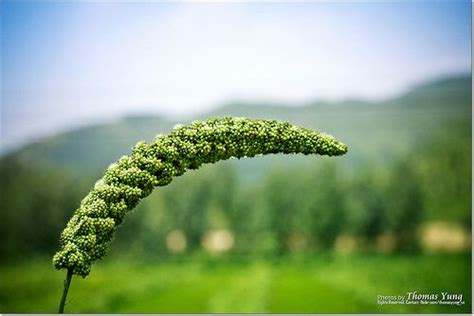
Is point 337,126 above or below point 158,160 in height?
above

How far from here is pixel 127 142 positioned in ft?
34.8

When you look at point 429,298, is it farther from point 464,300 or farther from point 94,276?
point 94,276

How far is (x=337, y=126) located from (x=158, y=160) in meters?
8.29

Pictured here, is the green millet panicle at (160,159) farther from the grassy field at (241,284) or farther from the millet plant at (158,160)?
the grassy field at (241,284)

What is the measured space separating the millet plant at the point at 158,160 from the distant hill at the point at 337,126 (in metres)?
6.15

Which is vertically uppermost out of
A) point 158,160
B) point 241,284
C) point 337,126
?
point 337,126

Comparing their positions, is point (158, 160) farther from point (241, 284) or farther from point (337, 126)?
point (337, 126)

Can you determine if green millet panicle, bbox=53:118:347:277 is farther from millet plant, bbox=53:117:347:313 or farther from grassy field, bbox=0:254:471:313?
grassy field, bbox=0:254:471:313

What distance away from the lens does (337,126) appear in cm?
1144

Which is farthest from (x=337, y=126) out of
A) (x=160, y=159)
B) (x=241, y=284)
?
(x=160, y=159)

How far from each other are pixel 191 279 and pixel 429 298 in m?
4.65

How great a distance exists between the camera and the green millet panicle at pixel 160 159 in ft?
11.4

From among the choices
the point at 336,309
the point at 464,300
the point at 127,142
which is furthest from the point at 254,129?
the point at 127,142

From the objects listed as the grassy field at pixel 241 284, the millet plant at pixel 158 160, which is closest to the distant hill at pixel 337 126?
the grassy field at pixel 241 284
